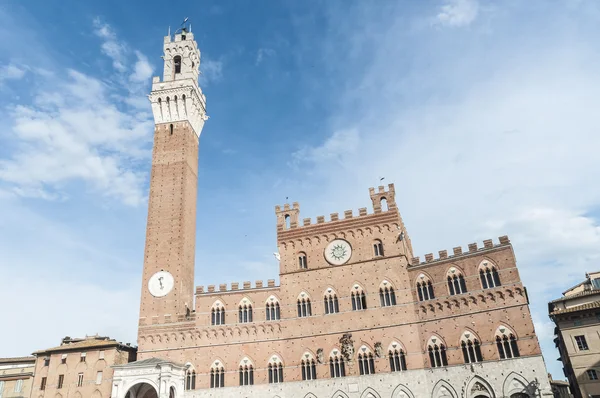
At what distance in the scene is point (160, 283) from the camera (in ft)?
131

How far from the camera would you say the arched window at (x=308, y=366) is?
116 ft

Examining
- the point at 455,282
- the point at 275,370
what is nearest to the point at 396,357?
the point at 455,282

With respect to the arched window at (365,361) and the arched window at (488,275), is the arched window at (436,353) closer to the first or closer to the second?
the arched window at (365,361)

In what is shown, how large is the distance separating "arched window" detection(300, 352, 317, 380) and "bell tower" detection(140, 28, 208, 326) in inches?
434

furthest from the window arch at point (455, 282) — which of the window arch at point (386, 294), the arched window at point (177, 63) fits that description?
the arched window at point (177, 63)

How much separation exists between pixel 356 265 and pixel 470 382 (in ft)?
38.8

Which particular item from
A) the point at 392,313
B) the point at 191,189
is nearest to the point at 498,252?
the point at 392,313

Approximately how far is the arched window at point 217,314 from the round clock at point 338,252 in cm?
990

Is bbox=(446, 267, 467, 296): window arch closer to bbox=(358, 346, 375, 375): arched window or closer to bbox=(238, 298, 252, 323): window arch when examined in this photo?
bbox=(358, 346, 375, 375): arched window

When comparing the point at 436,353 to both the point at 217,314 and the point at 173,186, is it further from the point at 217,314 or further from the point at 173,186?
the point at 173,186

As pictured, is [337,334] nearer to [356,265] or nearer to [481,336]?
[356,265]

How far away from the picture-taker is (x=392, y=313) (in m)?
35.2

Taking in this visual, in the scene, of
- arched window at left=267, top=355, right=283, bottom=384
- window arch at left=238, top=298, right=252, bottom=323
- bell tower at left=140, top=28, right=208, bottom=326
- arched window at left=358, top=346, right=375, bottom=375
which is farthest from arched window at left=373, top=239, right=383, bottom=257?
bell tower at left=140, top=28, right=208, bottom=326

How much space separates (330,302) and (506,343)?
1314cm
